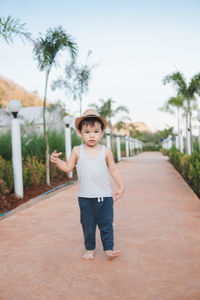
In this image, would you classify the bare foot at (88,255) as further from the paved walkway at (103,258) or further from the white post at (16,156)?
the white post at (16,156)

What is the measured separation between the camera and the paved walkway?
2055 millimetres

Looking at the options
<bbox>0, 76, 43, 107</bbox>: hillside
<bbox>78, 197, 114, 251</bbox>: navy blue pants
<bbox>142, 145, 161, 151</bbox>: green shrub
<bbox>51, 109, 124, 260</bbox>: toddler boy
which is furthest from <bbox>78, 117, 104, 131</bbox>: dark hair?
<bbox>0, 76, 43, 107</bbox>: hillside

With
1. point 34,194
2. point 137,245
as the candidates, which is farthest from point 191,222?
point 34,194

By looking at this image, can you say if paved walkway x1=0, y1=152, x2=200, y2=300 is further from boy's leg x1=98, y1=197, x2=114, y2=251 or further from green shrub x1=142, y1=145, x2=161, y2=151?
green shrub x1=142, y1=145, x2=161, y2=151

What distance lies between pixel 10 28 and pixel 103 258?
3944 mm

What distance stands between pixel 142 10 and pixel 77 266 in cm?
760

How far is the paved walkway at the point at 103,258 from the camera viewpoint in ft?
6.74

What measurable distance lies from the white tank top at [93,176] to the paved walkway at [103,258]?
1.97 feet

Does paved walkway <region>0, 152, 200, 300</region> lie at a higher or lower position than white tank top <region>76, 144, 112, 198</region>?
lower

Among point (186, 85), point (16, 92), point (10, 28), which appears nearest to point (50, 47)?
point (10, 28)

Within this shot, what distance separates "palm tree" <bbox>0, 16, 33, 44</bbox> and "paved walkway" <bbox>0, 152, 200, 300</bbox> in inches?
112

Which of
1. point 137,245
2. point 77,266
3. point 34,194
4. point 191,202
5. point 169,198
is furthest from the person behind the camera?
point 34,194

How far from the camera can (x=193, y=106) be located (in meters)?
22.0

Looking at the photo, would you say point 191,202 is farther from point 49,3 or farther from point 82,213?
point 49,3
